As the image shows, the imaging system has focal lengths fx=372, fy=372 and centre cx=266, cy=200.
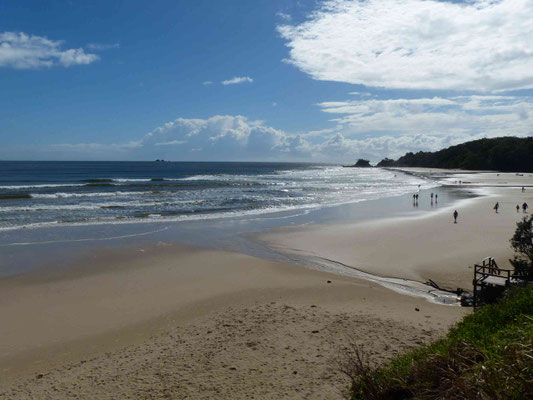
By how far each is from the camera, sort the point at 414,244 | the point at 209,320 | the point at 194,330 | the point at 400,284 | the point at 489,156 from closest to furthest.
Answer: the point at 194,330
the point at 209,320
the point at 400,284
the point at 414,244
the point at 489,156

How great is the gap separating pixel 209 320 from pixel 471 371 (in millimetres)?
6933

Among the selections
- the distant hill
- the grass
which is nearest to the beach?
the grass

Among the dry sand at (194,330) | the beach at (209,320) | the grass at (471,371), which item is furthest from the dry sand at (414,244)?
the grass at (471,371)

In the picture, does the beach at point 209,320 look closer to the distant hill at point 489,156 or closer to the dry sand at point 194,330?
the dry sand at point 194,330

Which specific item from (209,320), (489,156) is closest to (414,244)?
(209,320)

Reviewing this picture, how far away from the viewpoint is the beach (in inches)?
270

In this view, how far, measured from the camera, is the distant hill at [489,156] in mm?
103438

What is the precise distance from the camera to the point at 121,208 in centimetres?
3247

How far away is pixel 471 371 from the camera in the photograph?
3.98 metres

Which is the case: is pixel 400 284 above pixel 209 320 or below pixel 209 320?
below

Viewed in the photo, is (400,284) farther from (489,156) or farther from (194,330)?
(489,156)

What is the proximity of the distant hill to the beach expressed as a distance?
344 feet

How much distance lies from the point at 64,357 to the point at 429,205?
111ft

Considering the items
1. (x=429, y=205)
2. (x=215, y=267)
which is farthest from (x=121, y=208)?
(x=429, y=205)
